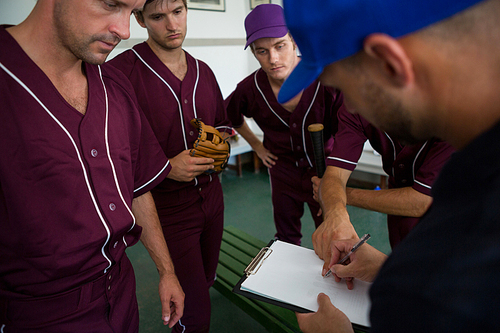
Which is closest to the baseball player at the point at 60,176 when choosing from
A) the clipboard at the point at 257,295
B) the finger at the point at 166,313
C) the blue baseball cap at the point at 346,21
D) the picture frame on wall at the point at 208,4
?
the finger at the point at 166,313

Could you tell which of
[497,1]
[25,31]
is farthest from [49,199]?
[497,1]

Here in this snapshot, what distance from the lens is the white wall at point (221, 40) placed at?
4.21 m

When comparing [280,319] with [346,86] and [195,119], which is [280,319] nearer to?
[195,119]

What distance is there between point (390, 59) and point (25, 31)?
1109 mm

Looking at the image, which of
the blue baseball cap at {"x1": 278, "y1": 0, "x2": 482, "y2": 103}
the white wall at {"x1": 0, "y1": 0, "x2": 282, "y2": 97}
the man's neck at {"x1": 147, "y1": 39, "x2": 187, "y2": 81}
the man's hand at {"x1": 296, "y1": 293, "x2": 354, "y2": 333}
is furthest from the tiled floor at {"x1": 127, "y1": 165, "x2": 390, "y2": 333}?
the blue baseball cap at {"x1": 278, "y1": 0, "x2": 482, "y2": 103}

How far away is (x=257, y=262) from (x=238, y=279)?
0.98 m

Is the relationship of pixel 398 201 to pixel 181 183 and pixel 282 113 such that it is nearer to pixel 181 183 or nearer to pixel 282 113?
pixel 282 113

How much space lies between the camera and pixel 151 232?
1.47 meters

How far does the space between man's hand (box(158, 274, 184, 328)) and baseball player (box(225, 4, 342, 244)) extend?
A: 3.81 ft

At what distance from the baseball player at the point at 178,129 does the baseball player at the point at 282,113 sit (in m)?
0.46

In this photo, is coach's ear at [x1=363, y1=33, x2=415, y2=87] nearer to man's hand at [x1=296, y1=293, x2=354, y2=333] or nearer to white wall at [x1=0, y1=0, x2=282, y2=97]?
man's hand at [x1=296, y1=293, x2=354, y2=333]

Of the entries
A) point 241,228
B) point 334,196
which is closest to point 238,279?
point 334,196

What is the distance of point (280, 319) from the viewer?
168cm

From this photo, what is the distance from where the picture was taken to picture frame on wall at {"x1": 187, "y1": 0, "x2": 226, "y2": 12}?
13.6 ft
